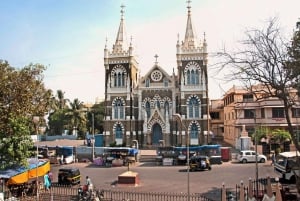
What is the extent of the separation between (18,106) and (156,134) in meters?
33.9

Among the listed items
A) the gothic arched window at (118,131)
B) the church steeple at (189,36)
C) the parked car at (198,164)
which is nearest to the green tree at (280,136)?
the parked car at (198,164)

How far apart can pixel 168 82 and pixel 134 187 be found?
32371mm

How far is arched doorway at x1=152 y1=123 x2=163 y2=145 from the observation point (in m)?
53.9

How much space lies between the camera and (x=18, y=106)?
71.4ft

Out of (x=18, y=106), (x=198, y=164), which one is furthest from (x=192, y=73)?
(x=18, y=106)

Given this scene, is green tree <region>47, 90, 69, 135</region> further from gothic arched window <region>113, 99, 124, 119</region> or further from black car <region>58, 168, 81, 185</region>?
black car <region>58, 168, 81, 185</region>

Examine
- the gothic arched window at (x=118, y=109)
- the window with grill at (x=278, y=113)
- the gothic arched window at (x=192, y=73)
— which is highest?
the gothic arched window at (x=192, y=73)

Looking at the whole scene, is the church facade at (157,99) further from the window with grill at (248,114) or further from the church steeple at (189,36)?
the window with grill at (248,114)

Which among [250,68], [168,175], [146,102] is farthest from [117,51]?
[250,68]

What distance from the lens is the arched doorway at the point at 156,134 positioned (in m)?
53.9

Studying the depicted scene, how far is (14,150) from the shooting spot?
1925 cm

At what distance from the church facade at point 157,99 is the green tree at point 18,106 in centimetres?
2956

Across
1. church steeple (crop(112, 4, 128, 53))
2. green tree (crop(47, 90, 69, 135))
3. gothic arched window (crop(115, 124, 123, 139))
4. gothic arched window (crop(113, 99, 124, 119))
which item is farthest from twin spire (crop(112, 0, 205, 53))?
green tree (crop(47, 90, 69, 135))

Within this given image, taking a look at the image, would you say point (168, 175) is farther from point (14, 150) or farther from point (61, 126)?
point (61, 126)
